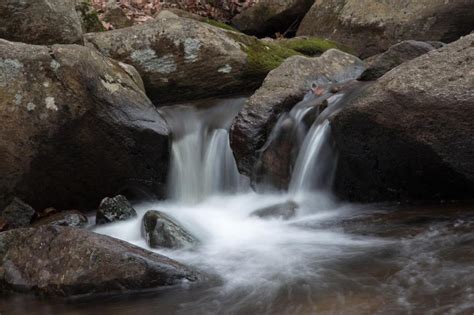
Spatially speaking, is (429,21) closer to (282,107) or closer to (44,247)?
(282,107)

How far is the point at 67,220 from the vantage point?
19.6 feet

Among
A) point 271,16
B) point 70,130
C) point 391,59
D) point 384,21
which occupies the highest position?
point 271,16

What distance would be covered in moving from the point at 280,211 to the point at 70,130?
2.43m

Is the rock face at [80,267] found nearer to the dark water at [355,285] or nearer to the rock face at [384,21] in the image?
the dark water at [355,285]

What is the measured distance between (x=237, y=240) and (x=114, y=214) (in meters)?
1.45

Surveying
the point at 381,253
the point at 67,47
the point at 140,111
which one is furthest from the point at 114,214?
the point at 381,253

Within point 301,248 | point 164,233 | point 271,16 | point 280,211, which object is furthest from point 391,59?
point 271,16

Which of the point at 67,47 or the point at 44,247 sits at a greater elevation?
the point at 67,47

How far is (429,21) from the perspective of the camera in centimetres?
960

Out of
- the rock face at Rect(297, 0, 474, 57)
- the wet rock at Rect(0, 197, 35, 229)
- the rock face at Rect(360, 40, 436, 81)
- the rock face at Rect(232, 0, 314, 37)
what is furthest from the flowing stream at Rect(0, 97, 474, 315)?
the rock face at Rect(232, 0, 314, 37)

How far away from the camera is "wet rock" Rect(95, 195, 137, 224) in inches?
236

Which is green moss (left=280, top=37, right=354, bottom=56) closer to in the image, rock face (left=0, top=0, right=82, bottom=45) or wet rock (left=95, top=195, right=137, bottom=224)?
rock face (left=0, top=0, right=82, bottom=45)

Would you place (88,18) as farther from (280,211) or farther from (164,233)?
(164,233)

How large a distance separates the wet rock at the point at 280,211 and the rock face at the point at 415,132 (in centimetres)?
63
